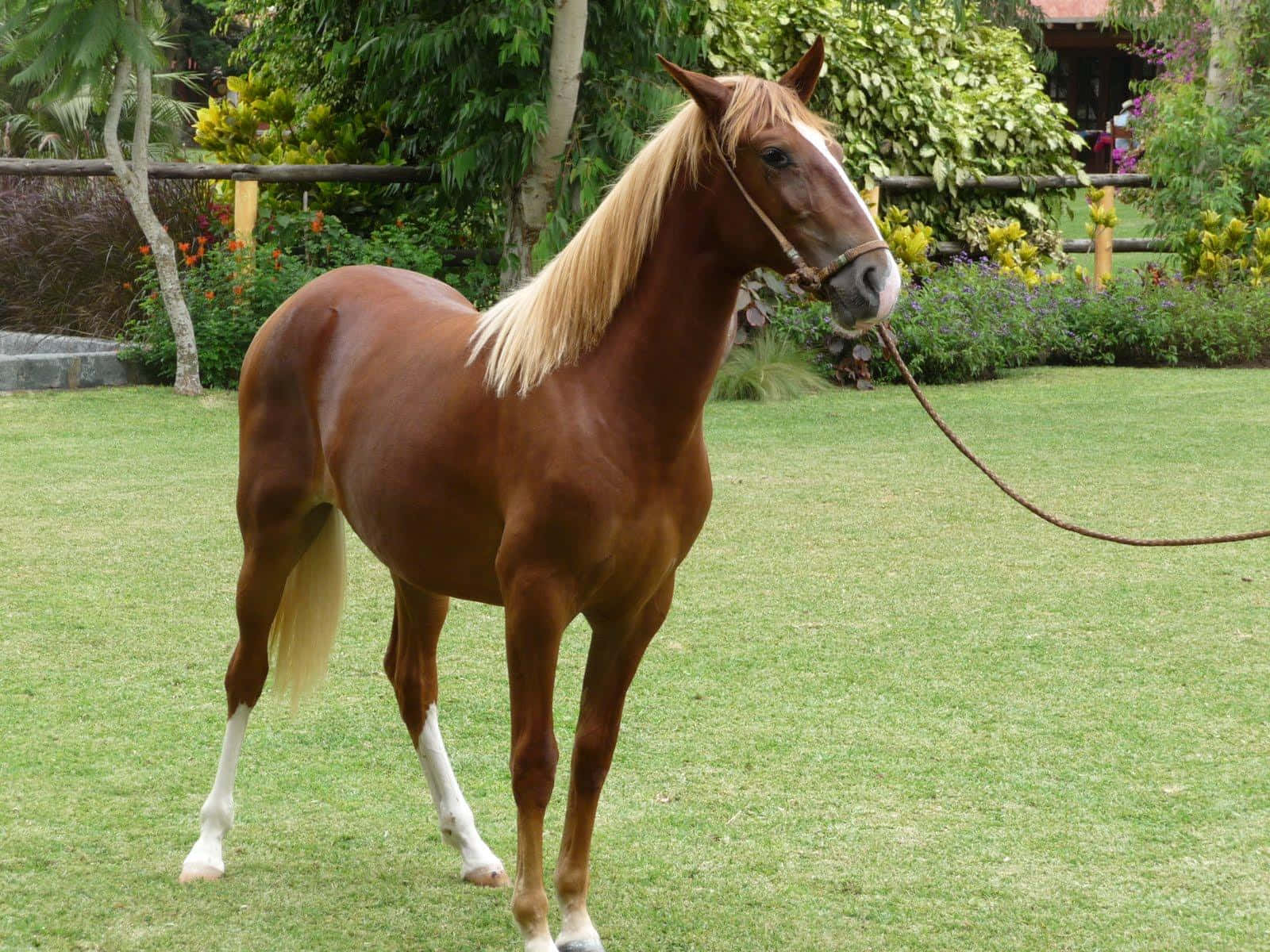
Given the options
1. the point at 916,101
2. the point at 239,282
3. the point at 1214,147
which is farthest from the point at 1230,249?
the point at 239,282

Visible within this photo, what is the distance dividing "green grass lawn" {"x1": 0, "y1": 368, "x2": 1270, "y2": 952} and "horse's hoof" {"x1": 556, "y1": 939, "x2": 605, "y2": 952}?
9 cm

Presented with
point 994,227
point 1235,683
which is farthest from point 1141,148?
point 1235,683

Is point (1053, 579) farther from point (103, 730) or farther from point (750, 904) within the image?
point (103, 730)

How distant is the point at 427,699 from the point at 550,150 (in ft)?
24.4

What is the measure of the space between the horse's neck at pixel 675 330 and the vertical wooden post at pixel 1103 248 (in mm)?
11513

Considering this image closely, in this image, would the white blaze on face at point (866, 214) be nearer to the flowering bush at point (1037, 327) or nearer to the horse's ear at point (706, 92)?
the horse's ear at point (706, 92)

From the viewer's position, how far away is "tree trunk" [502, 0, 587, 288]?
32.8ft

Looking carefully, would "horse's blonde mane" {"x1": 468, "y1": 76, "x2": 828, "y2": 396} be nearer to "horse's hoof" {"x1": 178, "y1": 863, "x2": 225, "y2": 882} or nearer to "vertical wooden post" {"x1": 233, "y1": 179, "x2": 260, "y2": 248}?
"horse's hoof" {"x1": 178, "y1": 863, "x2": 225, "y2": 882}

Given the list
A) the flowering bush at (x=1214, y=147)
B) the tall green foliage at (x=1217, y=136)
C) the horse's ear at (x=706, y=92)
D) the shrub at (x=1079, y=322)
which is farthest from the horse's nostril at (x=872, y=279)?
the flowering bush at (x=1214, y=147)

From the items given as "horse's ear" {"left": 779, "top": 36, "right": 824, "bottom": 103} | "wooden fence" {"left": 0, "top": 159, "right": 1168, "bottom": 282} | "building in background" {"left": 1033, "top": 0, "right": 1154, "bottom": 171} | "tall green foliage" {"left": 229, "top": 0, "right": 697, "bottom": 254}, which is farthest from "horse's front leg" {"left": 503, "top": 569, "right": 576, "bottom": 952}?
"building in background" {"left": 1033, "top": 0, "right": 1154, "bottom": 171}

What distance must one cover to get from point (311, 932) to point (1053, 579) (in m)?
3.83

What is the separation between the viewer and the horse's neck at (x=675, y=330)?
2.82 m

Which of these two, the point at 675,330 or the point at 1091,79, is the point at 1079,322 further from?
the point at 1091,79

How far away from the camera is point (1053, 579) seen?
5980 mm
